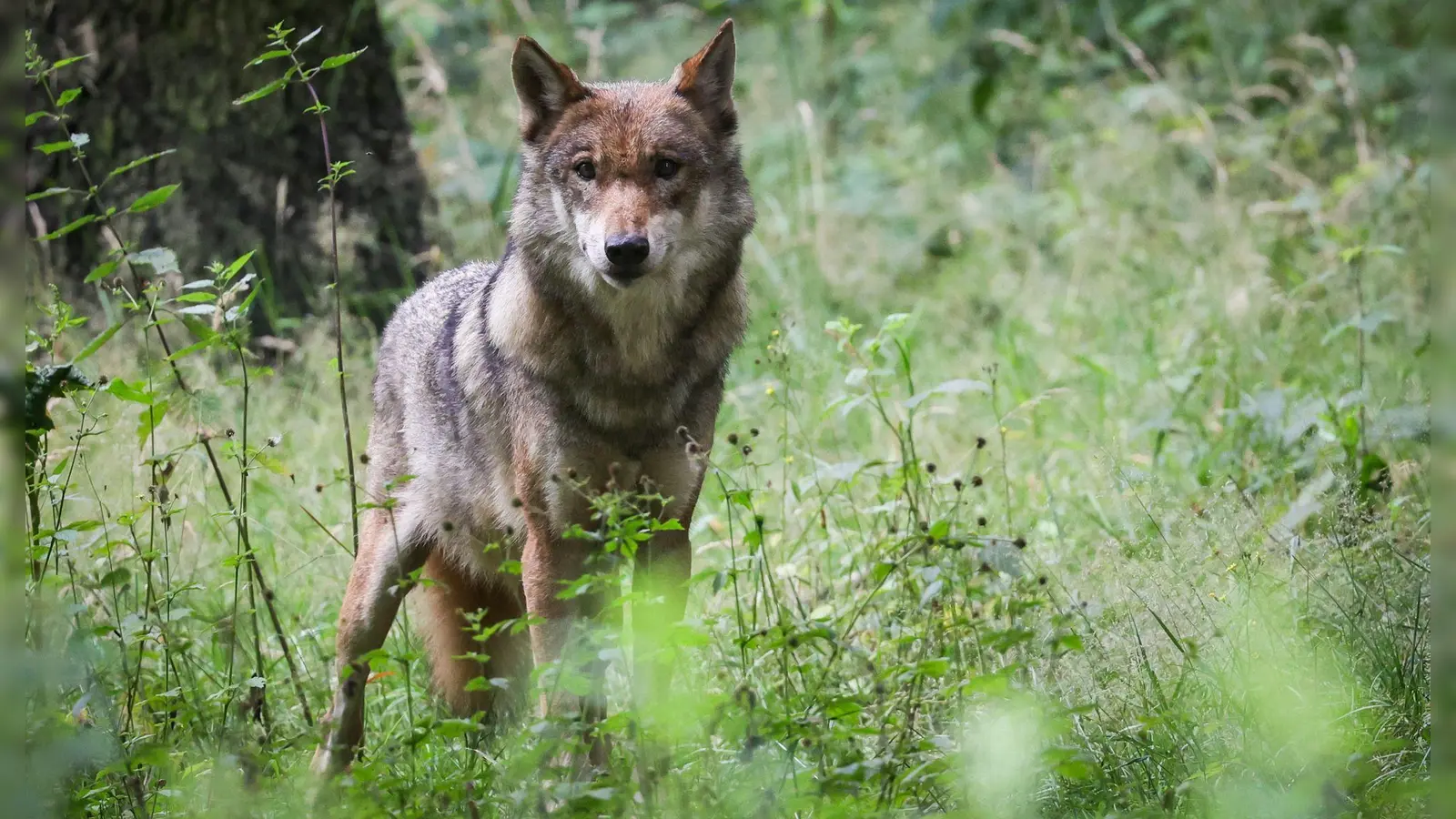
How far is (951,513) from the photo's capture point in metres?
3.02

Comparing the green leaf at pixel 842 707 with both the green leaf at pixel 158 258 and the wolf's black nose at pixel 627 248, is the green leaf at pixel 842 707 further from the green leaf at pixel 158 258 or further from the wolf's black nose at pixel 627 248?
the green leaf at pixel 158 258

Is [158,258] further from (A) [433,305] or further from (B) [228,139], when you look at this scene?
(B) [228,139]

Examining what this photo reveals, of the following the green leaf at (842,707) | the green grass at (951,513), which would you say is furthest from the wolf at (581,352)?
the green leaf at (842,707)

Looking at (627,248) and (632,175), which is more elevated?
(632,175)

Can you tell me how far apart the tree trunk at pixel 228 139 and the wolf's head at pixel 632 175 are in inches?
105

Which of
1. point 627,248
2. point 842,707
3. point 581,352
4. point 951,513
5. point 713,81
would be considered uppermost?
point 713,81

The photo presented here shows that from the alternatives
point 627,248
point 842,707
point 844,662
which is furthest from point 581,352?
point 842,707

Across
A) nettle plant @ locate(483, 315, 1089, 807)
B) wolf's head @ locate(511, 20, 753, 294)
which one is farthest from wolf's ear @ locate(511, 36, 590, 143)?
nettle plant @ locate(483, 315, 1089, 807)

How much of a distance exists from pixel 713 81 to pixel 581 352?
0.89m

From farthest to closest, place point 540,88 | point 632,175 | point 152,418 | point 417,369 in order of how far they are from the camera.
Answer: point 417,369 → point 540,88 → point 632,175 → point 152,418

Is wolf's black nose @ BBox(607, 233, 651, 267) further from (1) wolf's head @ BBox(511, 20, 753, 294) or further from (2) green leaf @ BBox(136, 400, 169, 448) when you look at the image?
(2) green leaf @ BBox(136, 400, 169, 448)

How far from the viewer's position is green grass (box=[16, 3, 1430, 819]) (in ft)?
8.18

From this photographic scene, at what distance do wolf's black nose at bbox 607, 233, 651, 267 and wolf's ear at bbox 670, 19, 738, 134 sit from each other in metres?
0.62

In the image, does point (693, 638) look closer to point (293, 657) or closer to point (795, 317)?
point (293, 657)
